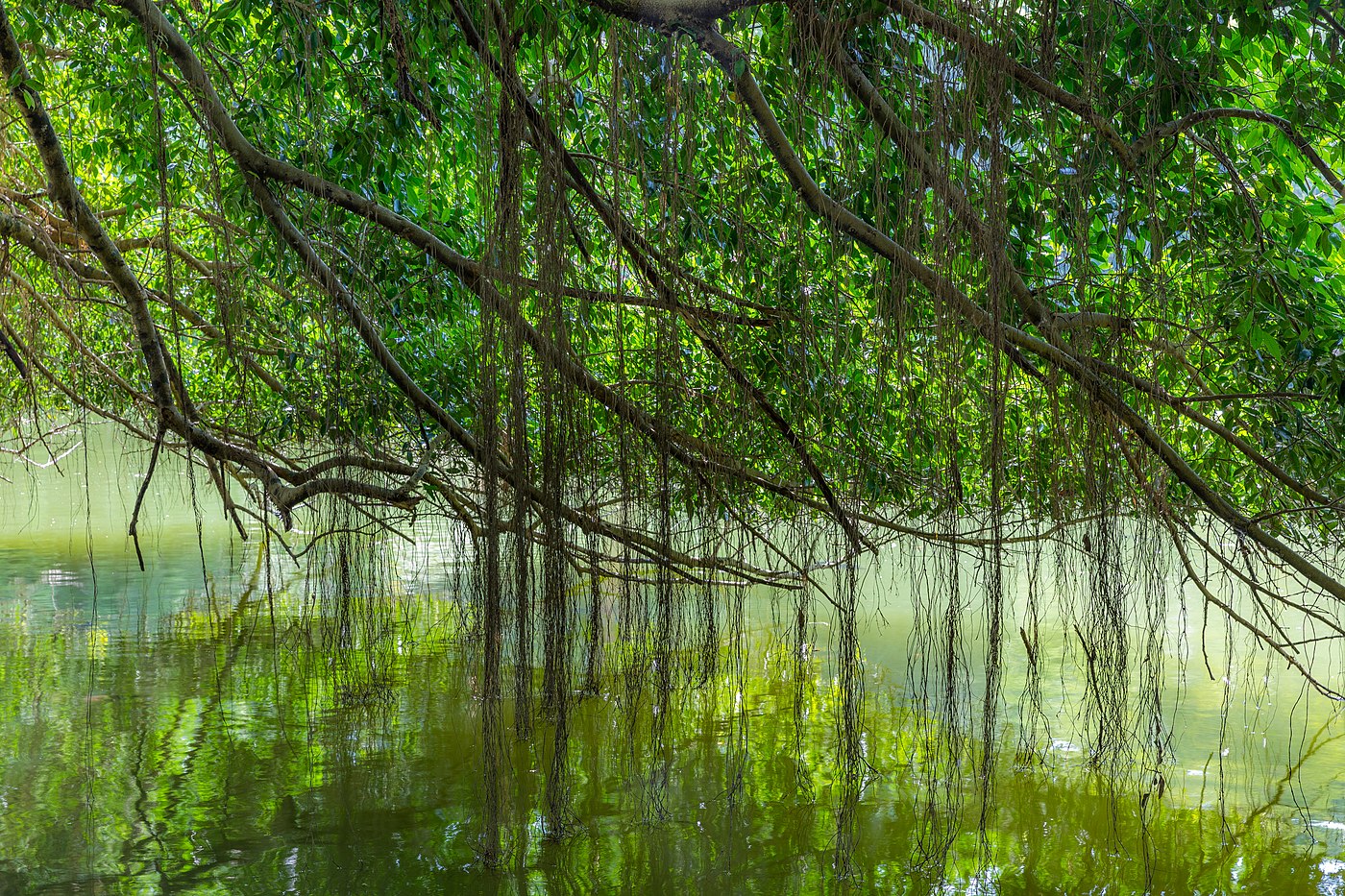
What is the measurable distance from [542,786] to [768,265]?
213cm

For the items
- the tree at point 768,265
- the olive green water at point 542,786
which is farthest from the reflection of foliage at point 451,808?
the tree at point 768,265

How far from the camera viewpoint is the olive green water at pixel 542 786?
3445 millimetres

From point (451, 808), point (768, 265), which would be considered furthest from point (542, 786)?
point (768, 265)

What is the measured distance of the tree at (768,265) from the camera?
213cm

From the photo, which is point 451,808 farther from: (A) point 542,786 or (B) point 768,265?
(B) point 768,265

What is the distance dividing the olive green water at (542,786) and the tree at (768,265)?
22.1 inches

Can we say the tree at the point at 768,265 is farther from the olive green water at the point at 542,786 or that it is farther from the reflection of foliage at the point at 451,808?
the reflection of foliage at the point at 451,808

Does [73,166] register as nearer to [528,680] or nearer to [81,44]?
[81,44]

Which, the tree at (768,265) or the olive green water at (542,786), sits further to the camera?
the olive green water at (542,786)

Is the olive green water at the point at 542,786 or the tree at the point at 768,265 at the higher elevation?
the tree at the point at 768,265

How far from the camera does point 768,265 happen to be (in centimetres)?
341

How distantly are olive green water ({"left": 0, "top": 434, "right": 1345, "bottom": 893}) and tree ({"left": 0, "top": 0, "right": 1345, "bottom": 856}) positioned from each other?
0.56m

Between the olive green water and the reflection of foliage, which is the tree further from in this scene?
the reflection of foliage

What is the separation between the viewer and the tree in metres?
2.13
